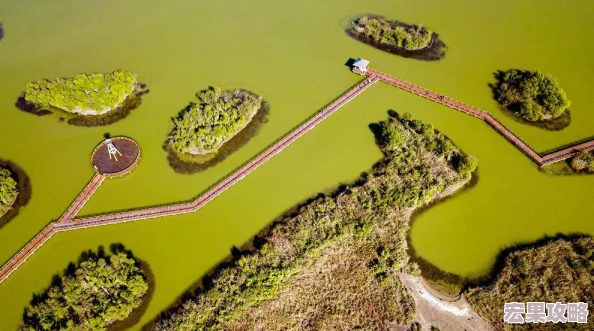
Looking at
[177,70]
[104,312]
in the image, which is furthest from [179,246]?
[177,70]

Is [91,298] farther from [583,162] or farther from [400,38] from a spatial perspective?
[583,162]

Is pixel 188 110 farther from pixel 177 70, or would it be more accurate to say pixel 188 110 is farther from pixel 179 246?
pixel 179 246

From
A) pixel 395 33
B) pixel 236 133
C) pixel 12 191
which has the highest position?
pixel 12 191

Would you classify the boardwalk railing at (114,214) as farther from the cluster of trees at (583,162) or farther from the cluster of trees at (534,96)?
the cluster of trees at (583,162)

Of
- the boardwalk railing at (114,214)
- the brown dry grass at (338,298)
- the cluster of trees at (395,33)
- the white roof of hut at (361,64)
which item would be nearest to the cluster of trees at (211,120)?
the boardwalk railing at (114,214)

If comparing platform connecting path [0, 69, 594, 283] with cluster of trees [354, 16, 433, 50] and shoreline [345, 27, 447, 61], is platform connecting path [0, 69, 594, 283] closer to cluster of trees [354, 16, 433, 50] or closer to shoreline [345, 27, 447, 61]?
shoreline [345, 27, 447, 61]

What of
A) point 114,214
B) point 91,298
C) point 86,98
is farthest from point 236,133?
point 91,298
